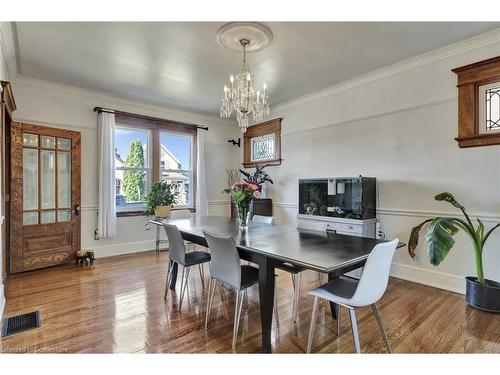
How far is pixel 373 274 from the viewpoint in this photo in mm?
1672

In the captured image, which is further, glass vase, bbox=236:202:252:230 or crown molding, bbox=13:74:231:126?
crown molding, bbox=13:74:231:126

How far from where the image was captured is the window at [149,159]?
15.9 ft

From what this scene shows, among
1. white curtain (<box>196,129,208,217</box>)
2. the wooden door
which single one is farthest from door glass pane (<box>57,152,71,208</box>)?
white curtain (<box>196,129,208,217</box>)

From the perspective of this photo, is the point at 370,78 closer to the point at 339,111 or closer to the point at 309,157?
the point at 339,111

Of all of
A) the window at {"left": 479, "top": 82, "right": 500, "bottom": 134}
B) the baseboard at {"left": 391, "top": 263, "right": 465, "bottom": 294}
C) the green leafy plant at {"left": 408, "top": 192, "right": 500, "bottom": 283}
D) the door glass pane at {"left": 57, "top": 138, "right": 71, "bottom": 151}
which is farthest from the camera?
the door glass pane at {"left": 57, "top": 138, "right": 71, "bottom": 151}

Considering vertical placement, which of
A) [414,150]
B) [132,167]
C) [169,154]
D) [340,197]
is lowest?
[340,197]

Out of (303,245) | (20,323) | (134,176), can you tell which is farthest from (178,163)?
(303,245)

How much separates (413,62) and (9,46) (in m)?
4.64

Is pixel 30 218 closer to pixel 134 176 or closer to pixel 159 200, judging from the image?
pixel 134 176

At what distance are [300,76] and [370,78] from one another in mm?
961

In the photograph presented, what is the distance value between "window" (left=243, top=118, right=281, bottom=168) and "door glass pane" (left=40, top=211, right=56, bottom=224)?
3615 mm

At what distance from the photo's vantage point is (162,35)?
276 centimetres

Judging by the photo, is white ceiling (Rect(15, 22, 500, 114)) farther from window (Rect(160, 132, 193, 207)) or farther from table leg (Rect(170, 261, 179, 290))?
table leg (Rect(170, 261, 179, 290))

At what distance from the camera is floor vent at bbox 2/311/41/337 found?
2.21 metres
